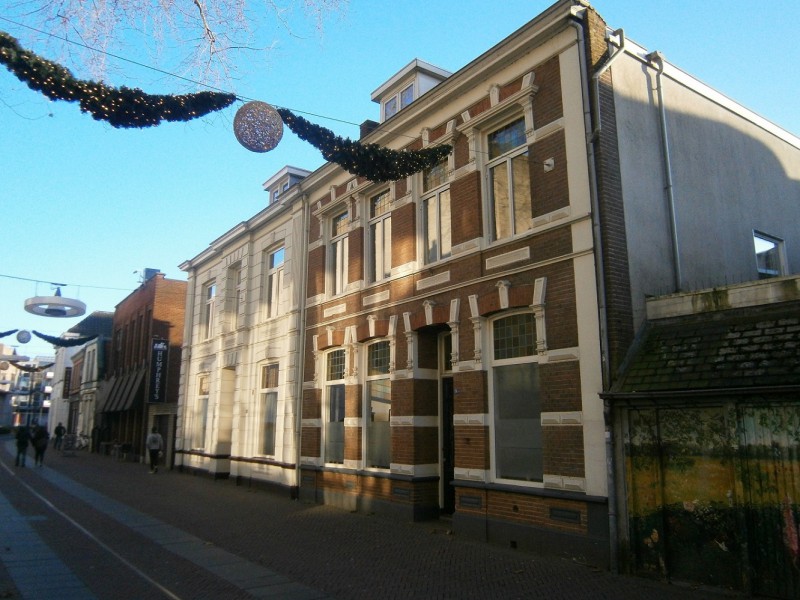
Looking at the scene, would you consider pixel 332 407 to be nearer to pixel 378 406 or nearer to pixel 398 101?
pixel 378 406

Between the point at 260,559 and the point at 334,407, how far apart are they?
6411mm

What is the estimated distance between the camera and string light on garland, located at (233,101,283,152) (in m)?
8.03

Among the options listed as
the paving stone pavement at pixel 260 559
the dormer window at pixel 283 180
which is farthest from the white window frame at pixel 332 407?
the dormer window at pixel 283 180

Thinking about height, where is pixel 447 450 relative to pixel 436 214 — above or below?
below

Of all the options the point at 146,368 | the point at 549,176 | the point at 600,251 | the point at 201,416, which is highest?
the point at 549,176

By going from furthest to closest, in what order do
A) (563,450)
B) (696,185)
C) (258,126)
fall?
(696,185) < (563,450) < (258,126)

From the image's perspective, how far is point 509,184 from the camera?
11.2 meters

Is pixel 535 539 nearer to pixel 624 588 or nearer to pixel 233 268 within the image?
pixel 624 588

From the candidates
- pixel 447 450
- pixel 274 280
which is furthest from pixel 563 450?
pixel 274 280

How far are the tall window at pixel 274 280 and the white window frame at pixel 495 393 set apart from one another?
9996 mm

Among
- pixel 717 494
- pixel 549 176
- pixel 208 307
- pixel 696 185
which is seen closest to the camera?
pixel 717 494

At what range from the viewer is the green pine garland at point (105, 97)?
21.7 feet

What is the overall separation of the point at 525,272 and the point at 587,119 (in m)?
2.60

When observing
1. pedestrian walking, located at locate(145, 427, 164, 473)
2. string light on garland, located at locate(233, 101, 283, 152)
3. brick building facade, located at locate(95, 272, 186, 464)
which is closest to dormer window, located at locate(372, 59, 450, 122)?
string light on garland, located at locate(233, 101, 283, 152)
